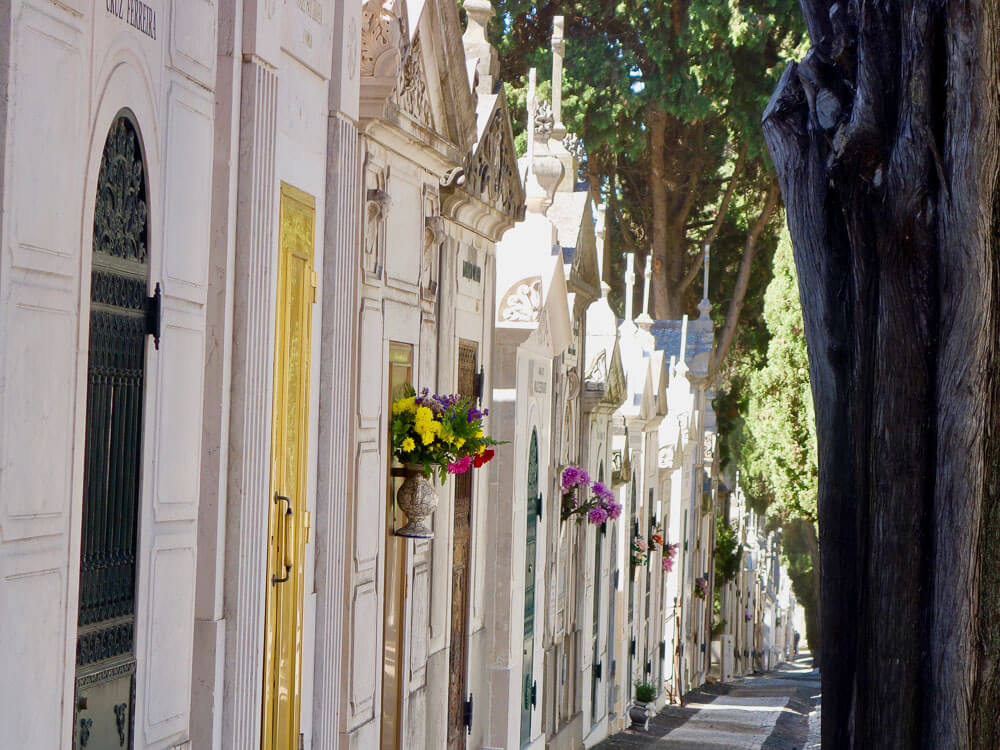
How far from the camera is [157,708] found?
4.41 metres

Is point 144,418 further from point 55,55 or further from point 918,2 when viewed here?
point 918,2

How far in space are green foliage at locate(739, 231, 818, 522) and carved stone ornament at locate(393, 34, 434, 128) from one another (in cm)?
1498

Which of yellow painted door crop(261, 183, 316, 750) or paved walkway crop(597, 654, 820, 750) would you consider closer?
yellow painted door crop(261, 183, 316, 750)

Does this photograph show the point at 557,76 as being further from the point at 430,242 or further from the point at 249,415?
the point at 249,415

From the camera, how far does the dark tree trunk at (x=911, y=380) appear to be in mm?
4625

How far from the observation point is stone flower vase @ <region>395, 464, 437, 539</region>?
24.4ft

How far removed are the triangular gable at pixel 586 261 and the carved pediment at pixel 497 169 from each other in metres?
2.95

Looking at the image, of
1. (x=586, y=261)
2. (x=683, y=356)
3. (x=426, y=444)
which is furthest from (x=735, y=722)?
(x=426, y=444)

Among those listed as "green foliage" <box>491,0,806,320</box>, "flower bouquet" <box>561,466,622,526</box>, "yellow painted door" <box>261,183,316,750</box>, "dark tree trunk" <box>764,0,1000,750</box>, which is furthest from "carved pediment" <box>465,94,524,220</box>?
"green foliage" <box>491,0,806,320</box>

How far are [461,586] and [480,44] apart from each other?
3.78 m

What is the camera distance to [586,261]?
13750 mm

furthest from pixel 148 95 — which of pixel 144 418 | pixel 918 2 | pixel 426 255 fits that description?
pixel 426 255

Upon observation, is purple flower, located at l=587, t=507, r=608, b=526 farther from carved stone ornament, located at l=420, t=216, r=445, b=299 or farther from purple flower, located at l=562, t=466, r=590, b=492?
carved stone ornament, located at l=420, t=216, r=445, b=299

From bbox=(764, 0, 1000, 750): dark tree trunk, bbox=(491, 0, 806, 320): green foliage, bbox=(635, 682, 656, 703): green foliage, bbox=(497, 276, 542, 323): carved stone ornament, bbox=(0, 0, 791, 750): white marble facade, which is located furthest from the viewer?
bbox=(491, 0, 806, 320): green foliage
